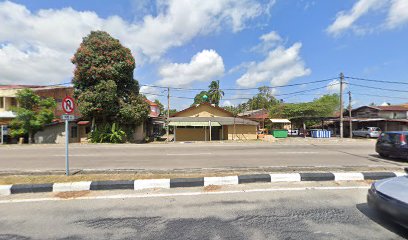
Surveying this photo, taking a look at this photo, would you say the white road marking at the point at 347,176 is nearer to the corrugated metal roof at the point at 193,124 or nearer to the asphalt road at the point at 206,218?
the asphalt road at the point at 206,218

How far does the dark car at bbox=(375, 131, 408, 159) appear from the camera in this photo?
28.9 feet

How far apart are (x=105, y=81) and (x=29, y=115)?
23.7 feet

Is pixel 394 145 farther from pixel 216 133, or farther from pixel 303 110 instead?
pixel 303 110

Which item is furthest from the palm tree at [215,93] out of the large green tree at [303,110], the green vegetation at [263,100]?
the large green tree at [303,110]

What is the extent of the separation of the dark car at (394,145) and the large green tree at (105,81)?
18.0 metres

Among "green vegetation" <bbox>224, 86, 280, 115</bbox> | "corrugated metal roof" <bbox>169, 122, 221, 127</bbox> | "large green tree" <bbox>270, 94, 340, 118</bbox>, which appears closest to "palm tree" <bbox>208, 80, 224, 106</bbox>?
"green vegetation" <bbox>224, 86, 280, 115</bbox>

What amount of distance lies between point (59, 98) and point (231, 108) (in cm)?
4646

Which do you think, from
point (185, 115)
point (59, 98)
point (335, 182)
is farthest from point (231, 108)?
point (335, 182)

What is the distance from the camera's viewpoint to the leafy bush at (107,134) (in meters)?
20.3

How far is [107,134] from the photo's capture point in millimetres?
20359

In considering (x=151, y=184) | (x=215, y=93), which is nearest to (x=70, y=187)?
(x=151, y=184)

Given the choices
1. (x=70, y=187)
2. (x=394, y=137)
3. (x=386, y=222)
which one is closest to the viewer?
(x=386, y=222)

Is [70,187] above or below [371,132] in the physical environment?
below

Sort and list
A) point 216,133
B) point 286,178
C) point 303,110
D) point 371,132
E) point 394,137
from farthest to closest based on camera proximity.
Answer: point 303,110, point 371,132, point 216,133, point 394,137, point 286,178
